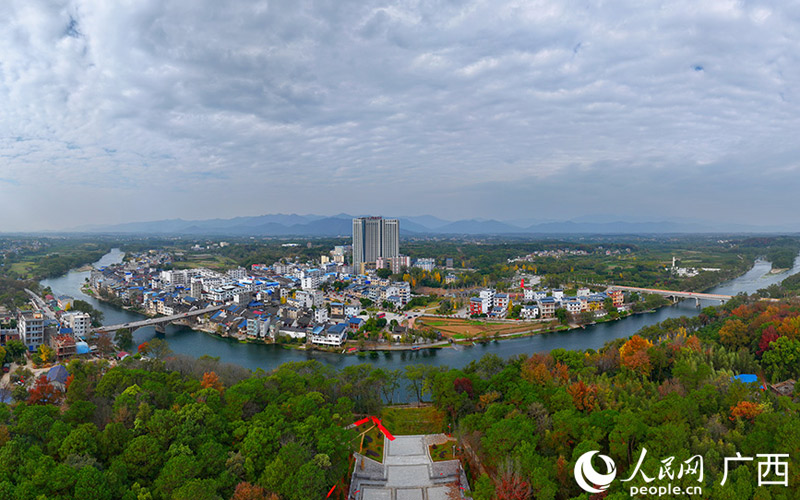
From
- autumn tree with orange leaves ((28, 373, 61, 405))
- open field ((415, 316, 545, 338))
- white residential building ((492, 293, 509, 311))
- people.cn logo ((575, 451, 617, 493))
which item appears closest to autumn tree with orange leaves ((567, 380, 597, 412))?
people.cn logo ((575, 451, 617, 493))

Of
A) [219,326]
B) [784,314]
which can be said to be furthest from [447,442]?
[219,326]

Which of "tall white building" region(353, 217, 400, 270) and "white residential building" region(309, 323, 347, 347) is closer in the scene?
"white residential building" region(309, 323, 347, 347)

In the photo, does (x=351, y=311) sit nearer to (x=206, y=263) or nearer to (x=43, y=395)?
(x=43, y=395)

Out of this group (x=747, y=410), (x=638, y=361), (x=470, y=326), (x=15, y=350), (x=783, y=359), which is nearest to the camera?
(x=747, y=410)

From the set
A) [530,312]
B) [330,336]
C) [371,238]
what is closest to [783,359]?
[530,312]

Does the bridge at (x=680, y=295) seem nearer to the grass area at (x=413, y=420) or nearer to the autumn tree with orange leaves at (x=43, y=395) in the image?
the grass area at (x=413, y=420)

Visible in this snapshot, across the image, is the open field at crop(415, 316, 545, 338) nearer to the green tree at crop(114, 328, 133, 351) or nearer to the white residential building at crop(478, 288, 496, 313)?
the white residential building at crop(478, 288, 496, 313)

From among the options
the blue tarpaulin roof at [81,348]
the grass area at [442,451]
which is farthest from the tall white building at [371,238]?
the grass area at [442,451]
